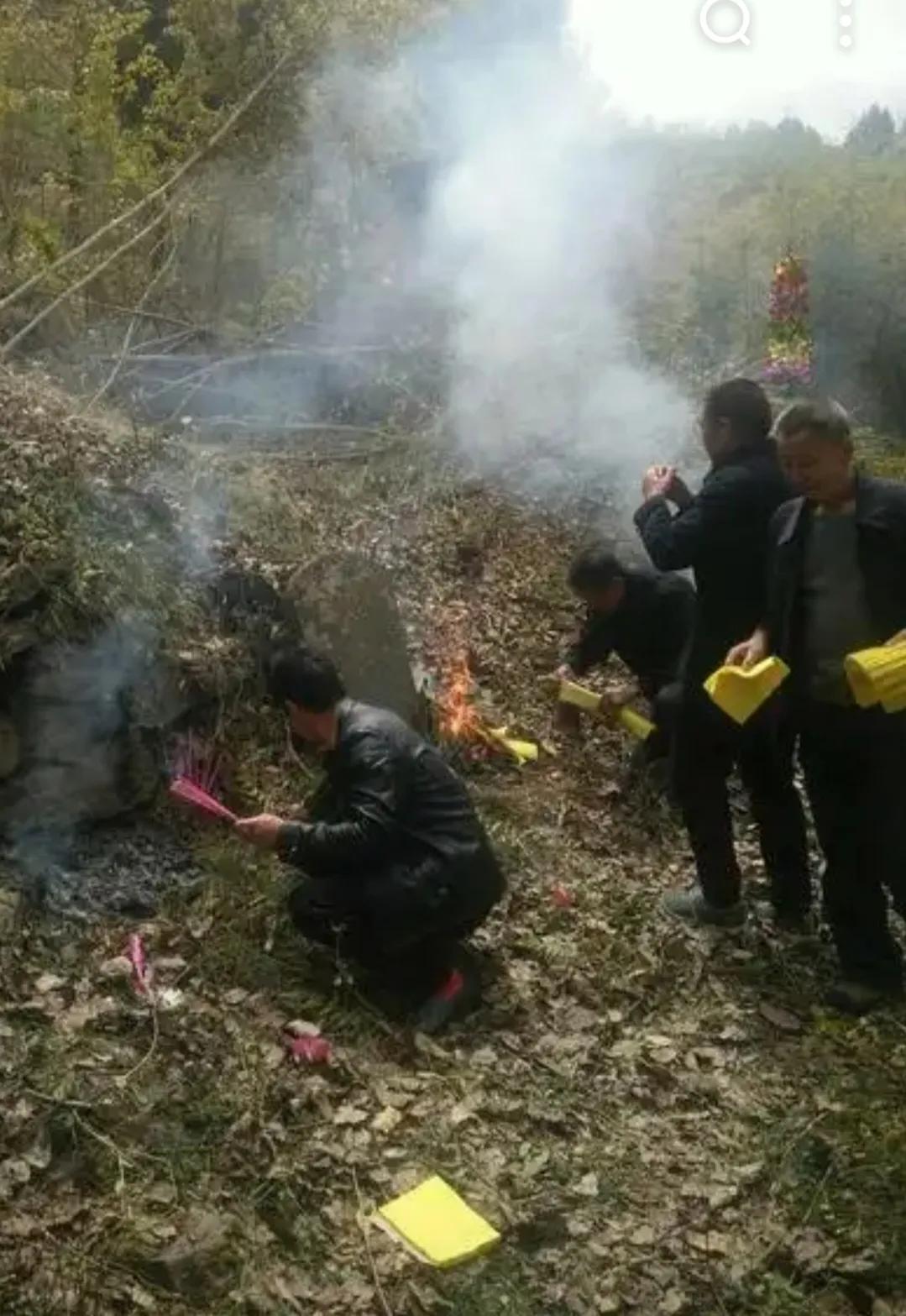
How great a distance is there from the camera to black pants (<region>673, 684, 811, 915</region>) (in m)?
4.88

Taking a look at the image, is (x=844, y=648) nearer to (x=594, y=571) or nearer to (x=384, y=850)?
(x=384, y=850)

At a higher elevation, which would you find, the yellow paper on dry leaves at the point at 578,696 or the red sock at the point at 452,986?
the yellow paper on dry leaves at the point at 578,696

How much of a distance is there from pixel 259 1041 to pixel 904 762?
2333 millimetres

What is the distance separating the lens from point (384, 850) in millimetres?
4516

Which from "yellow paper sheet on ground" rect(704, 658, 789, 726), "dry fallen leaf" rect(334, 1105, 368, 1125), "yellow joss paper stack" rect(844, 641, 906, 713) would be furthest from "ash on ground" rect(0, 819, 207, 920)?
"yellow joss paper stack" rect(844, 641, 906, 713)

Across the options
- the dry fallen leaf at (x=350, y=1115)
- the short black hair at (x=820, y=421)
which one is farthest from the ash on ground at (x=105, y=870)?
the short black hair at (x=820, y=421)

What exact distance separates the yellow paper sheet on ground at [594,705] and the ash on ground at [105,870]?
1896 mm

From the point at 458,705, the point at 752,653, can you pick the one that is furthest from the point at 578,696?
the point at 752,653

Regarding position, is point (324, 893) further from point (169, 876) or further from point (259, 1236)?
point (259, 1236)

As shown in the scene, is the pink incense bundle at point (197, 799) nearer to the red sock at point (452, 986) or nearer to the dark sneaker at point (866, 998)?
the red sock at point (452, 986)

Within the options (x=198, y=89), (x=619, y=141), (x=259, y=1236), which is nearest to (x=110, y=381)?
(x=198, y=89)

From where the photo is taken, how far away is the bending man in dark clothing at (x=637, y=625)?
601 cm

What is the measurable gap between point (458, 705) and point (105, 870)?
2.16 m

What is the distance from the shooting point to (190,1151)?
12.5 ft
